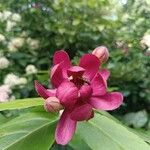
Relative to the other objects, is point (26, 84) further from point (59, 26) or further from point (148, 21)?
point (148, 21)

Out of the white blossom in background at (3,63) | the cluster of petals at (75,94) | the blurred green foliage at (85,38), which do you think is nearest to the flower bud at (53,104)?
the cluster of petals at (75,94)

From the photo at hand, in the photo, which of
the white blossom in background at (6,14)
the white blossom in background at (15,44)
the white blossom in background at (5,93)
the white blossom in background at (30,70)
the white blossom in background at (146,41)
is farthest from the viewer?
the white blossom in background at (6,14)

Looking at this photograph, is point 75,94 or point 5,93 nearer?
point 75,94

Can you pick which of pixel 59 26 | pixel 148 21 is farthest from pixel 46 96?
pixel 148 21

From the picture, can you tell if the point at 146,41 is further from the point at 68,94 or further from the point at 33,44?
the point at 68,94

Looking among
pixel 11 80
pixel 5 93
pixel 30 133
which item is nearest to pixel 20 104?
pixel 30 133

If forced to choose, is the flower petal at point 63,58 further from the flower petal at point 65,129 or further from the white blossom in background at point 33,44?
the white blossom in background at point 33,44
